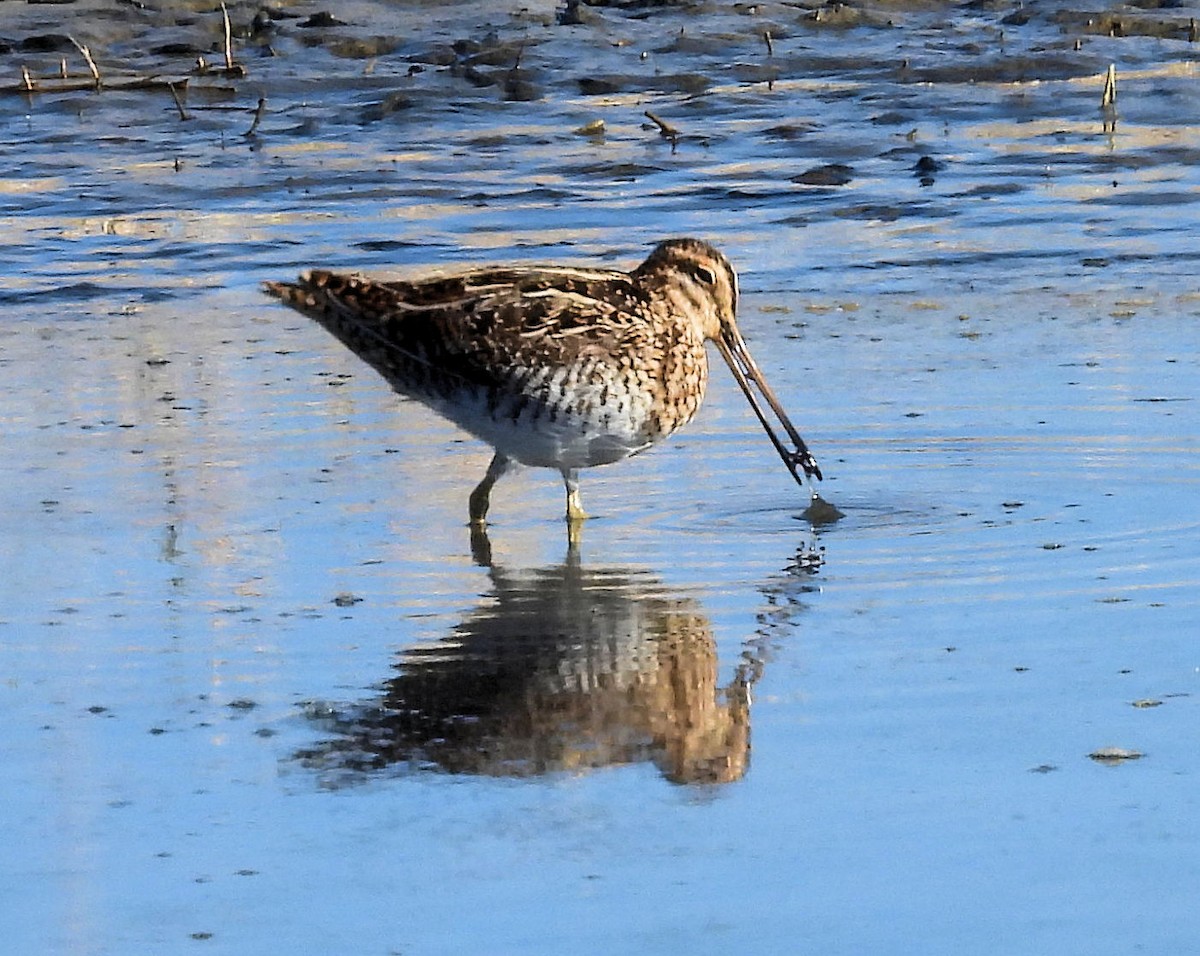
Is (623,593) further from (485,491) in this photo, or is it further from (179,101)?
(179,101)

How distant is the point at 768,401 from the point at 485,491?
0.95m

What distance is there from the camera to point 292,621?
6.30 m

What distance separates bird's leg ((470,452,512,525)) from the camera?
7.53 metres

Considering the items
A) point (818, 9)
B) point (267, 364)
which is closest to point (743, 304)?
point (267, 364)

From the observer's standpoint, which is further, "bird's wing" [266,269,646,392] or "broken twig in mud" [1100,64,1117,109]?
"broken twig in mud" [1100,64,1117,109]

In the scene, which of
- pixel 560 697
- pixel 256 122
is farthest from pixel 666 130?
pixel 560 697

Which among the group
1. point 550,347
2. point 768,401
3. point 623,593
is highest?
point 550,347

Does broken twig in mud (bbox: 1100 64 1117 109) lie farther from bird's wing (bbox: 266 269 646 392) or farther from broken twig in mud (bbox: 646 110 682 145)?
bird's wing (bbox: 266 269 646 392)

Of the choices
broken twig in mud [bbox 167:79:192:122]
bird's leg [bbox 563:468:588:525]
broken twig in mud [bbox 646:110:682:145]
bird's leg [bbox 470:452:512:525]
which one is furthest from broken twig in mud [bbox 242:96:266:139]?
bird's leg [bbox 563:468:588:525]

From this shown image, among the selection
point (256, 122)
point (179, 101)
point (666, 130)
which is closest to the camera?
point (666, 130)

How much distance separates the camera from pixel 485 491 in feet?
24.8

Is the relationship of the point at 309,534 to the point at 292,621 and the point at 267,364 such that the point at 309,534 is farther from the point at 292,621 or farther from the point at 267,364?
the point at 267,364

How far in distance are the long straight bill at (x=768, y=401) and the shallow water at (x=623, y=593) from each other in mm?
112

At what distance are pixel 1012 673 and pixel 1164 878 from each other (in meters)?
1.29
